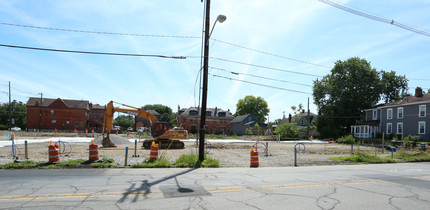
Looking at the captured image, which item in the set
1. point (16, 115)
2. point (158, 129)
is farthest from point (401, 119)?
point (16, 115)

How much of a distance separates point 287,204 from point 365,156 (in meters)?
15.9

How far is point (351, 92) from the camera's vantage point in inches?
2386

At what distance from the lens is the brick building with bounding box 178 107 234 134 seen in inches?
3302

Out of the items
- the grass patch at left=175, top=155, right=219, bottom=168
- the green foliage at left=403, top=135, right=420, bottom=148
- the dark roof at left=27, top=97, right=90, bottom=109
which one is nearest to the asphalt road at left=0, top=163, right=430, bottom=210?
the grass patch at left=175, top=155, right=219, bottom=168

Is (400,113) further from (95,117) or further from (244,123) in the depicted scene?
(95,117)

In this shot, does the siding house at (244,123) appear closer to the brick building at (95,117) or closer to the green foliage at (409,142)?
the brick building at (95,117)

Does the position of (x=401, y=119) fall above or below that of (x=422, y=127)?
above

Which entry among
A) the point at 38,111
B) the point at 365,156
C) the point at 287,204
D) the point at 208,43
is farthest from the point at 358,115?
the point at 38,111

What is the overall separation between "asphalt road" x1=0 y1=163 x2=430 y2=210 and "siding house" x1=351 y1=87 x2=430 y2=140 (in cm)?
3550

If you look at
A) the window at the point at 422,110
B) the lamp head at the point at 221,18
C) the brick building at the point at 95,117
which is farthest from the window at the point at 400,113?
the brick building at the point at 95,117

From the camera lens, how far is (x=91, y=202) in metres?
6.31

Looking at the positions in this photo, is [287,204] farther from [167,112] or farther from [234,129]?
[167,112]

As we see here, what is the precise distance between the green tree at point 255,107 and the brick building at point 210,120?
1113 cm

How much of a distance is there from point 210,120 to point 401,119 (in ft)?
173
